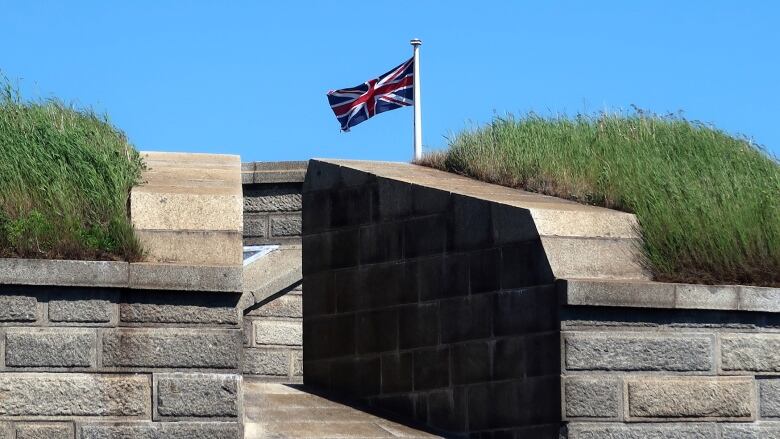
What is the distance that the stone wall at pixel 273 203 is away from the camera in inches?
641

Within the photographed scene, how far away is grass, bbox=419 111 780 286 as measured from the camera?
11523mm

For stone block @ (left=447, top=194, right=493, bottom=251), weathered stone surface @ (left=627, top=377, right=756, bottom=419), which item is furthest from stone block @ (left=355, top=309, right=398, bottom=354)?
weathered stone surface @ (left=627, top=377, right=756, bottom=419)

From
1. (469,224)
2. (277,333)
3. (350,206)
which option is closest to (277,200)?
(277,333)

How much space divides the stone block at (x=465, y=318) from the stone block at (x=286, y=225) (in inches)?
182

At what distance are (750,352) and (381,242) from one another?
132 inches

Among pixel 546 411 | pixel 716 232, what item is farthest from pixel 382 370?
pixel 716 232

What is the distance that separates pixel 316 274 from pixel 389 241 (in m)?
1.08

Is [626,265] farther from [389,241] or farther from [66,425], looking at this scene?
[66,425]

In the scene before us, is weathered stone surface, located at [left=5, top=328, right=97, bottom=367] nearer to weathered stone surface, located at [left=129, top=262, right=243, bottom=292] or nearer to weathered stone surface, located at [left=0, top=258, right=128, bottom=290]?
weathered stone surface, located at [left=0, top=258, right=128, bottom=290]

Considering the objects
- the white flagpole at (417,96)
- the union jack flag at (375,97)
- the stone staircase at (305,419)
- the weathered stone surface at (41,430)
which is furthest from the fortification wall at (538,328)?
the union jack flag at (375,97)

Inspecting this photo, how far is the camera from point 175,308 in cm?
995

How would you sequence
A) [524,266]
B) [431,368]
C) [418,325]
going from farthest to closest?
[418,325]
[431,368]
[524,266]

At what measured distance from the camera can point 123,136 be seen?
42.3 ft

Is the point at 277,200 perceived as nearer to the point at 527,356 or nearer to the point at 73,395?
the point at 527,356
